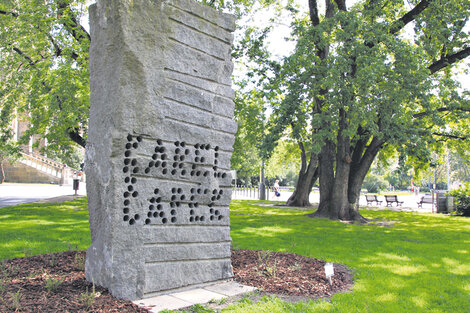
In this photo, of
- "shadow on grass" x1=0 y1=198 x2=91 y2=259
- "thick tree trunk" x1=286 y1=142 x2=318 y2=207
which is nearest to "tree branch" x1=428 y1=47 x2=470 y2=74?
"thick tree trunk" x1=286 y1=142 x2=318 y2=207

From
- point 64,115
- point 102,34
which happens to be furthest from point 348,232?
point 64,115

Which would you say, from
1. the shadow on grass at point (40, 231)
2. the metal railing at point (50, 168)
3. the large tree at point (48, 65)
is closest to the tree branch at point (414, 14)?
the large tree at point (48, 65)

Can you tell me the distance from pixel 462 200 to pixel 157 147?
872 inches

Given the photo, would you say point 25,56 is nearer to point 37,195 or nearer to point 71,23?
point 71,23

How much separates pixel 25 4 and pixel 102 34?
14567 millimetres

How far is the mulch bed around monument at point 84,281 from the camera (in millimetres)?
4629

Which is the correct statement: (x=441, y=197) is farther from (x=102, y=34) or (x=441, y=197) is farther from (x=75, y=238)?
(x=102, y=34)

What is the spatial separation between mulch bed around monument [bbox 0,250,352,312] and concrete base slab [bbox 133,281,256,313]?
22 cm

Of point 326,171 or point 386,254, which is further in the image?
point 326,171

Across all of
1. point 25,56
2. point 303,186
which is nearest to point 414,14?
point 303,186

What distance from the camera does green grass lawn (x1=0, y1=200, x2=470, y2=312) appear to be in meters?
5.47

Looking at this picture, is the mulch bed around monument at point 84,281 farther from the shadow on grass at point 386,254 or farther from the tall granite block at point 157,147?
the shadow on grass at point 386,254

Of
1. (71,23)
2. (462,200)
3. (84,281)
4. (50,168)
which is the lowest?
(84,281)

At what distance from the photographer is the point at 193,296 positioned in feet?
18.0
